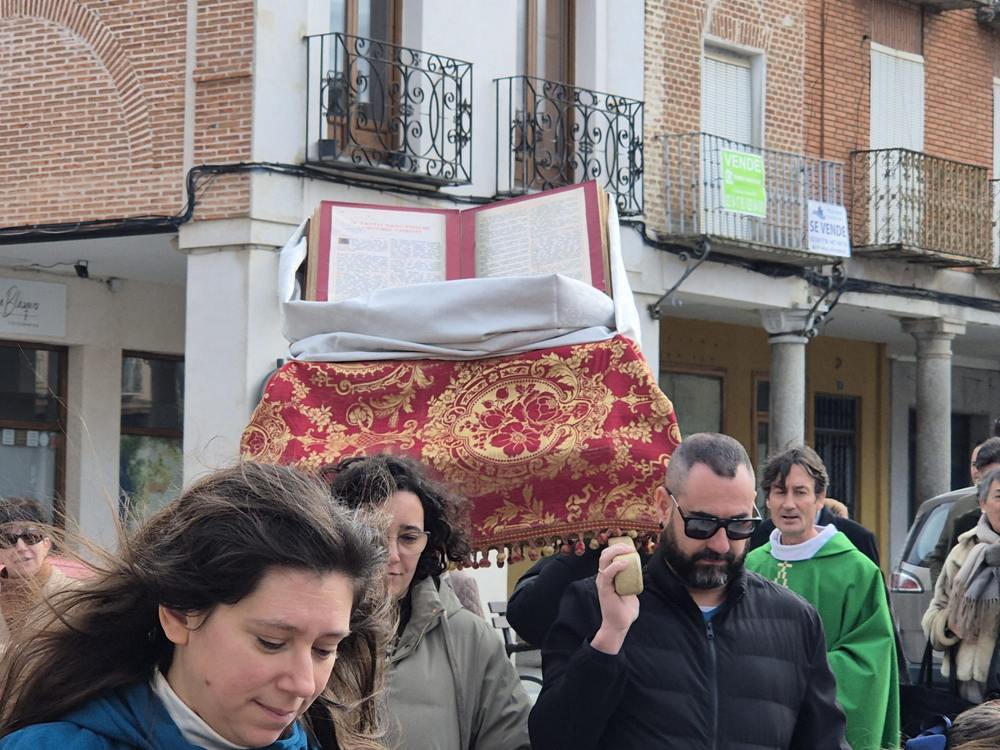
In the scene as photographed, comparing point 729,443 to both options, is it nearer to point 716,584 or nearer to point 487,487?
point 716,584

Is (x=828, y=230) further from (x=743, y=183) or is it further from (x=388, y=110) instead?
(x=388, y=110)

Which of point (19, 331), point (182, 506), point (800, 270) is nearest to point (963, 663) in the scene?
point (182, 506)

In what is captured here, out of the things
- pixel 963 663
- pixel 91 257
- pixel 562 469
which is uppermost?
pixel 91 257

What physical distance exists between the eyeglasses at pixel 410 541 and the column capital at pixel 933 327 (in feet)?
60.4

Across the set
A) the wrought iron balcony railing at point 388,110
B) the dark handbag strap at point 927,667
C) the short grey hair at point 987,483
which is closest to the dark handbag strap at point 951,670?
the dark handbag strap at point 927,667

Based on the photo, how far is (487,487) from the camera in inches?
173

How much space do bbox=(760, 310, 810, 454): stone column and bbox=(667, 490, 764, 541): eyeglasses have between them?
1561cm

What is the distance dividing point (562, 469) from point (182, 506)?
1.85 metres

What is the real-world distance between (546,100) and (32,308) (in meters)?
5.32

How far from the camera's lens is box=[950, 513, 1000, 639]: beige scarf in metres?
7.16

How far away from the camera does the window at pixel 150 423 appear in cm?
1736

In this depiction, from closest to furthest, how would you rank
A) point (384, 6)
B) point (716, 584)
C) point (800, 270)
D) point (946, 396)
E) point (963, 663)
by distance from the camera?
point (716, 584), point (963, 663), point (384, 6), point (800, 270), point (946, 396)

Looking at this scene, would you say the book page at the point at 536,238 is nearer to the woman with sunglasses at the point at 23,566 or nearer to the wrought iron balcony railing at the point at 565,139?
the woman with sunglasses at the point at 23,566

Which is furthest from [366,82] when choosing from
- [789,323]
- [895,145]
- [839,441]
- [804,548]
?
[839,441]
